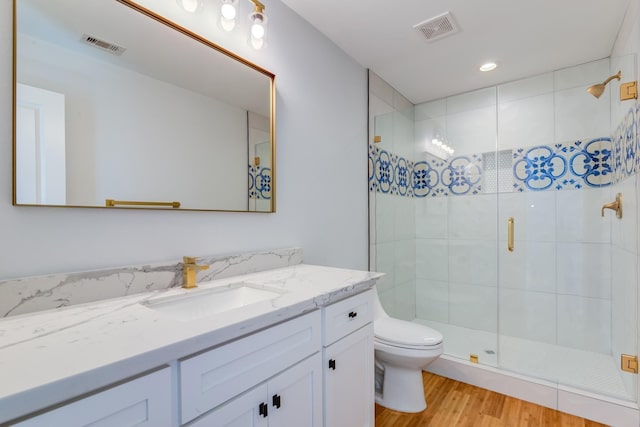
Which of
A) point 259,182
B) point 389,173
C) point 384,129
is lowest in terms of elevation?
point 259,182

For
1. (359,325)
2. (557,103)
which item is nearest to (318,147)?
(359,325)

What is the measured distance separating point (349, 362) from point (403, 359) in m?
0.66

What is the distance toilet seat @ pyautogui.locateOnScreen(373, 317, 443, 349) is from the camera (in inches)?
69.0

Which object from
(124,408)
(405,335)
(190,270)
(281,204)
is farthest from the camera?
(405,335)

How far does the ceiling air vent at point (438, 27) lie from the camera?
71.4 inches

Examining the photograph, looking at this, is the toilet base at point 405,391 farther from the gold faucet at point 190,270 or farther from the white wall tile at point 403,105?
the white wall tile at point 403,105

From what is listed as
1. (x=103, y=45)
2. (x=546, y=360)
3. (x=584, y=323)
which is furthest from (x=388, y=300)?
(x=103, y=45)

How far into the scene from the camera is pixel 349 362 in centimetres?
127

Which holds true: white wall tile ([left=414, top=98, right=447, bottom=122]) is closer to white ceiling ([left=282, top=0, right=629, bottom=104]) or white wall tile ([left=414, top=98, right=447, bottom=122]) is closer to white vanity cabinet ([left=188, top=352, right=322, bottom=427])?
white ceiling ([left=282, top=0, right=629, bottom=104])

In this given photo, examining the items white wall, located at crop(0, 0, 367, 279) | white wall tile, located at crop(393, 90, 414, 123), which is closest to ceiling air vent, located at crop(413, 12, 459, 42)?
white wall, located at crop(0, 0, 367, 279)

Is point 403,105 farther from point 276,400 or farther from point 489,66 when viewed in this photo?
point 276,400

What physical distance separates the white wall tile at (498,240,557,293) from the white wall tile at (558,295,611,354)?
16 centimetres

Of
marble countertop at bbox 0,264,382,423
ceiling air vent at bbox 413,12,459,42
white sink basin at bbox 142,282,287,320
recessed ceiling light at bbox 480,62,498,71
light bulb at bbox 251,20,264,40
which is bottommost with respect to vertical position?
white sink basin at bbox 142,282,287,320

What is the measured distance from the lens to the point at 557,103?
250 cm
